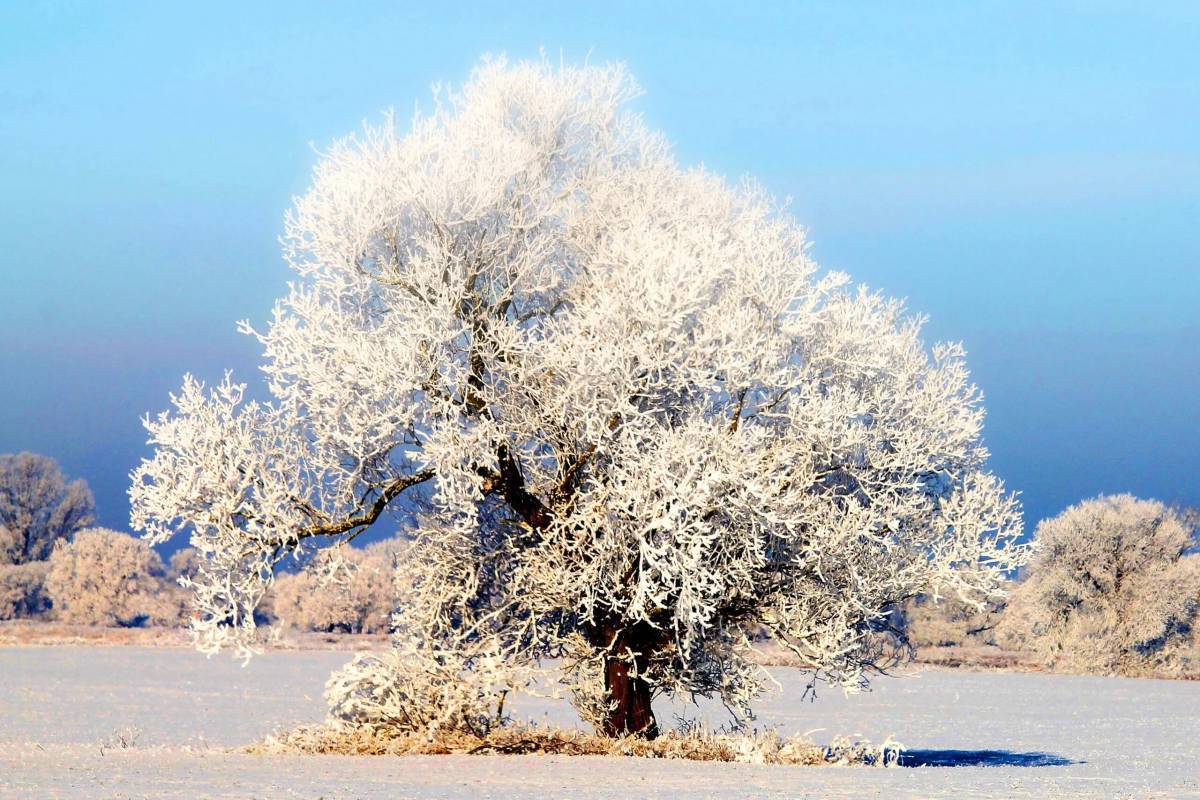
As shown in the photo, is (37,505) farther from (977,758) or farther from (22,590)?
(977,758)

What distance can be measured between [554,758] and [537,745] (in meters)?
0.94

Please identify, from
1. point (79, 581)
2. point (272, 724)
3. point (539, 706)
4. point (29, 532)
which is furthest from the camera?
point (29, 532)

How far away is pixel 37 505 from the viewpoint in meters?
79.6

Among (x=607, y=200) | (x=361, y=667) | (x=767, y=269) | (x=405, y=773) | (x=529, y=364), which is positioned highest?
(x=607, y=200)

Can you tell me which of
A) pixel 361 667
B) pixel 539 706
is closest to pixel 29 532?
pixel 539 706

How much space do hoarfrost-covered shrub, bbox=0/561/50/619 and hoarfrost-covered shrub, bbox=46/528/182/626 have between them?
129 centimetres

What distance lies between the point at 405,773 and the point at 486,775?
2.89ft

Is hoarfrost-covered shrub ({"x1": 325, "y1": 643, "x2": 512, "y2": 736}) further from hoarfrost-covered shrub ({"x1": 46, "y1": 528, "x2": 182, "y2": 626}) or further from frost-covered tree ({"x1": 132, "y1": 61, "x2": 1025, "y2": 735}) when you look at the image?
hoarfrost-covered shrub ({"x1": 46, "y1": 528, "x2": 182, "y2": 626})

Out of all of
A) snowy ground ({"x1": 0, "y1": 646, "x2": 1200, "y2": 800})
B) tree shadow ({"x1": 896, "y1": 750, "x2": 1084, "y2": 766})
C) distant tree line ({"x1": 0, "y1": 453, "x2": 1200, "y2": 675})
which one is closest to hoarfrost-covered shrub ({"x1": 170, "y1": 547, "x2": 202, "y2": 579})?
distant tree line ({"x1": 0, "y1": 453, "x2": 1200, "y2": 675})

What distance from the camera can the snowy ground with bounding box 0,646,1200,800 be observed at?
42.6 ft

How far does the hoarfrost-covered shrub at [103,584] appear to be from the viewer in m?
68.2

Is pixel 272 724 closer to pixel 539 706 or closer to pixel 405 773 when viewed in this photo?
pixel 539 706

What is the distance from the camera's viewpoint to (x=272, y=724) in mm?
26344

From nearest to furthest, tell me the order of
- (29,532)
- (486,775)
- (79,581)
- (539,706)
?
(486,775) < (539,706) < (79,581) < (29,532)
